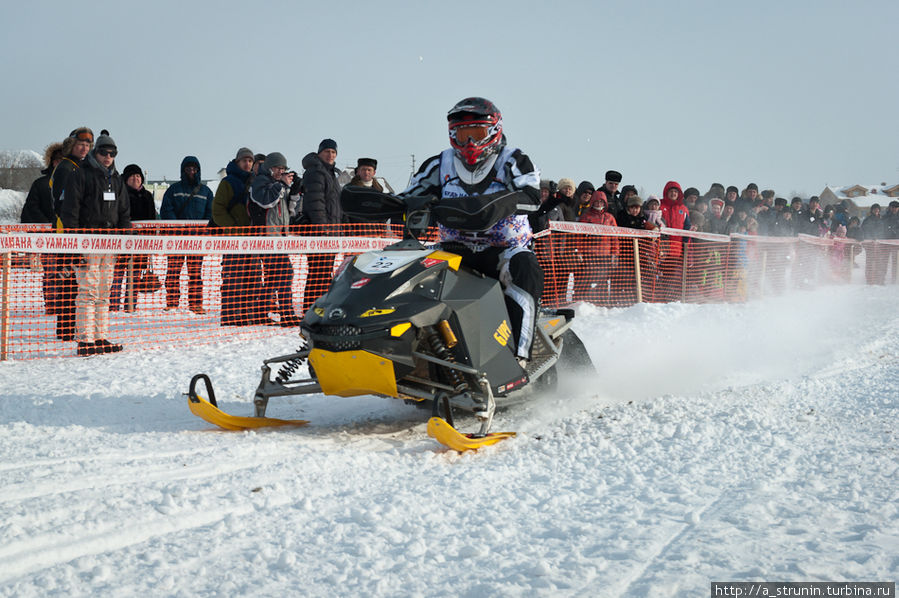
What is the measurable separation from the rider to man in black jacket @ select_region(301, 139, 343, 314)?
3781 mm

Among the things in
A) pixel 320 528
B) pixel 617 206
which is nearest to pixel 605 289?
pixel 617 206

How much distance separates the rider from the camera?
198 inches

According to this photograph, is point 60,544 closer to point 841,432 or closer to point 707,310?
point 841,432

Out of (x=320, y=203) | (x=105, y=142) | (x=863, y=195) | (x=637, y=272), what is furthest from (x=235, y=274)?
(x=863, y=195)

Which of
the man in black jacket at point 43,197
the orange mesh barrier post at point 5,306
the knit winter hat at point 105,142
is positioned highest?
the knit winter hat at point 105,142

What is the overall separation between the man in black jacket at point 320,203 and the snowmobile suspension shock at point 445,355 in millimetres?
4675

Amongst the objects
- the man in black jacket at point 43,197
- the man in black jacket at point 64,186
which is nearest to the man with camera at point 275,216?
the man in black jacket at point 64,186

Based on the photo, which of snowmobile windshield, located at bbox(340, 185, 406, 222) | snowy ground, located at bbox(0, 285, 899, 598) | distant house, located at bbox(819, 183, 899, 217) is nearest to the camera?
snowy ground, located at bbox(0, 285, 899, 598)

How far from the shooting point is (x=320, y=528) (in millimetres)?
2986

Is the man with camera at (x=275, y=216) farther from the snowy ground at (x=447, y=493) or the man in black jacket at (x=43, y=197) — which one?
the snowy ground at (x=447, y=493)

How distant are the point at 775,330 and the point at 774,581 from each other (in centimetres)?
772

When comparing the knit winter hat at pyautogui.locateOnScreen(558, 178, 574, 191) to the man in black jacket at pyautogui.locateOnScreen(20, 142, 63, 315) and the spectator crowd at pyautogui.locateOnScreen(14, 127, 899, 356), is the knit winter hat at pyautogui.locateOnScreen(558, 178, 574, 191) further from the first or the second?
the man in black jacket at pyautogui.locateOnScreen(20, 142, 63, 315)

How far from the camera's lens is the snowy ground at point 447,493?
2.54 m

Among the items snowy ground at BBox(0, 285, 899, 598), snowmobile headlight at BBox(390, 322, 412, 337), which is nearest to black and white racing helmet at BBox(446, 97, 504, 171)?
snowmobile headlight at BBox(390, 322, 412, 337)
